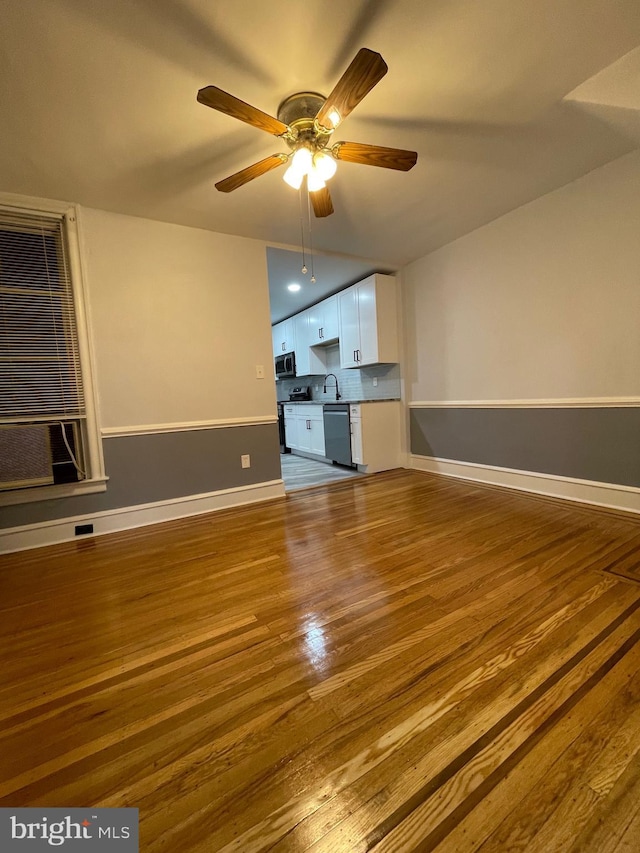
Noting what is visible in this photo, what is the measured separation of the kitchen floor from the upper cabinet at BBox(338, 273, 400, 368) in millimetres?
1386

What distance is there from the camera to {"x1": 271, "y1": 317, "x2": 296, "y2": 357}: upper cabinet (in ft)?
18.7

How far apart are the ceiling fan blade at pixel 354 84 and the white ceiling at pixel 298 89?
24cm

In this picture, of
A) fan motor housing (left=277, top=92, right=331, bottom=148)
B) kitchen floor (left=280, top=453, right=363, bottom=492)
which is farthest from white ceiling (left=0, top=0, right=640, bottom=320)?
kitchen floor (left=280, top=453, right=363, bottom=492)

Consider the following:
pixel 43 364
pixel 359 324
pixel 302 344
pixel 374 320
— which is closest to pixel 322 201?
pixel 374 320

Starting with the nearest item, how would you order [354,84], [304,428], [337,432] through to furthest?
[354,84], [337,432], [304,428]

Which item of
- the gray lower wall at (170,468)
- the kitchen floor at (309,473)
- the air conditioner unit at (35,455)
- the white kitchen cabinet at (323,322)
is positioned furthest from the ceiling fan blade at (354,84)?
the white kitchen cabinet at (323,322)

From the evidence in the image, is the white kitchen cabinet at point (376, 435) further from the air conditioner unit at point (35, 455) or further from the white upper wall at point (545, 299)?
the air conditioner unit at point (35, 455)

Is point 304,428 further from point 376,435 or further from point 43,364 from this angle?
point 43,364

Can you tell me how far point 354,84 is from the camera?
4.34ft

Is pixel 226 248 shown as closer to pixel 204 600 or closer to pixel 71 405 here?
pixel 71 405

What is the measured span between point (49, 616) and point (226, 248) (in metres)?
2.88

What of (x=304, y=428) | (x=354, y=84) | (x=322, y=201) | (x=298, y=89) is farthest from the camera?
(x=304, y=428)

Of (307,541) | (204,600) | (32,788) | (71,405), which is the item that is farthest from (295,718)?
(71,405)

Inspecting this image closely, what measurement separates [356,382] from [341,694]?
413 cm
